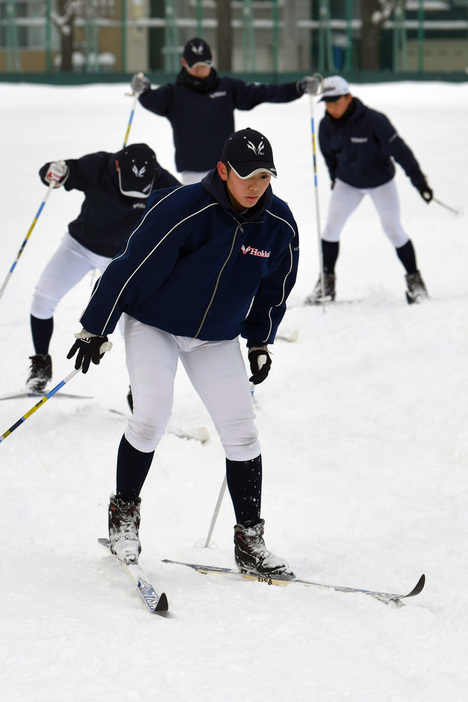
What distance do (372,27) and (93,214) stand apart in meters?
16.9

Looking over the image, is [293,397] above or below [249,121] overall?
below

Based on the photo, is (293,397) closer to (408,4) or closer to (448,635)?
(448,635)

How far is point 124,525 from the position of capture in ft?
11.5

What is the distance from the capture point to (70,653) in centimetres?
274

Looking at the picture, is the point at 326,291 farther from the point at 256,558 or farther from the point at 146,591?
the point at 146,591

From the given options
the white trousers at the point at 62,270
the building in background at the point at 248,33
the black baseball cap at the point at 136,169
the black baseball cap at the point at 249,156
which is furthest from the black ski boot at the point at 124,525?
the building in background at the point at 248,33

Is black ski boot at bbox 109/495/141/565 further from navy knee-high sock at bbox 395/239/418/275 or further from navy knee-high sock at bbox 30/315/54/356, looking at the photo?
navy knee-high sock at bbox 395/239/418/275

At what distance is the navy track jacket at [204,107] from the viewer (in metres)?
7.50

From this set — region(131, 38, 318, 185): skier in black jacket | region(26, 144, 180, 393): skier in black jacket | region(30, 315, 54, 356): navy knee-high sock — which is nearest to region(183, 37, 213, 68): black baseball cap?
region(131, 38, 318, 185): skier in black jacket

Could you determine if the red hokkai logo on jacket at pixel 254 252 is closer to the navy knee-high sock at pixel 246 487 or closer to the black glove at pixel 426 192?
the navy knee-high sock at pixel 246 487

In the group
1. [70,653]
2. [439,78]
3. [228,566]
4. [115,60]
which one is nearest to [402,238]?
[228,566]

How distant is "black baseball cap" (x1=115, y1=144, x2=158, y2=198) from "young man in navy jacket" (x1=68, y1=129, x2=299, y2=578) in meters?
1.70

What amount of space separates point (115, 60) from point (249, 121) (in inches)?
222

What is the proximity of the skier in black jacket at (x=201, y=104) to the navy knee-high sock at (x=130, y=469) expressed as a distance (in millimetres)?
4445
